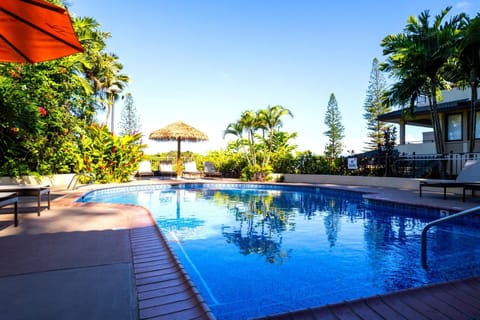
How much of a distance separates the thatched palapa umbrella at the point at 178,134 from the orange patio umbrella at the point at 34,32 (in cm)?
1424

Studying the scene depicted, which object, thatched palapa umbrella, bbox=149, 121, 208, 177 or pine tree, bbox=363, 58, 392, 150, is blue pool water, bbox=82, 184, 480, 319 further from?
pine tree, bbox=363, 58, 392, 150

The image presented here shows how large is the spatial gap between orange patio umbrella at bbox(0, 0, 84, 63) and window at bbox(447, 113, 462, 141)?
59.3ft

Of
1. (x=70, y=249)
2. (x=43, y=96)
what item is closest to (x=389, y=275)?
(x=70, y=249)

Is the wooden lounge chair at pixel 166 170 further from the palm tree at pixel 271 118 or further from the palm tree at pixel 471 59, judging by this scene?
the palm tree at pixel 471 59

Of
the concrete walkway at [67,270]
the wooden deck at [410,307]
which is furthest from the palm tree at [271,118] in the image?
the wooden deck at [410,307]

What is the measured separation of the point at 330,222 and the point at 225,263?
351cm

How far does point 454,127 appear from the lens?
49.9ft

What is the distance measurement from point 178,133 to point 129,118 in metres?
18.2

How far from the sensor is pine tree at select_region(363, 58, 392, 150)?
29.7 m

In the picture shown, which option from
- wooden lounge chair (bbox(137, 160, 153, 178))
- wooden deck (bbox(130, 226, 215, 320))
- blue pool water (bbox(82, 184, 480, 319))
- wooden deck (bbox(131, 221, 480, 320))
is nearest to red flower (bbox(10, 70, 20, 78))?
blue pool water (bbox(82, 184, 480, 319))

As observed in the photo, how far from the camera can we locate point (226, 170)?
19.4 meters

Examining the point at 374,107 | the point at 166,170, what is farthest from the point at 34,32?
the point at 374,107

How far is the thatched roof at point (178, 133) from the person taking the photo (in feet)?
57.1

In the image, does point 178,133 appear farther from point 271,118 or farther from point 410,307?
point 410,307
